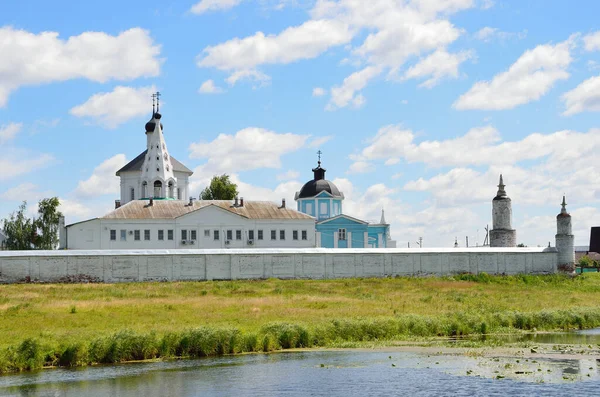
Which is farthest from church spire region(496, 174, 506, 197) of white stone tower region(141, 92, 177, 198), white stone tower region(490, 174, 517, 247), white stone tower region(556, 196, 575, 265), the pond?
the pond

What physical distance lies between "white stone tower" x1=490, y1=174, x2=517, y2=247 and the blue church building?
12.3m

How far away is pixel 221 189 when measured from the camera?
8819 centimetres

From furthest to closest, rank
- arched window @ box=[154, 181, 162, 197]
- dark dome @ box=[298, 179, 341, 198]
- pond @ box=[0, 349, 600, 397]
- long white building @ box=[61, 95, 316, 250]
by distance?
dark dome @ box=[298, 179, 341, 198] → arched window @ box=[154, 181, 162, 197] → long white building @ box=[61, 95, 316, 250] → pond @ box=[0, 349, 600, 397]

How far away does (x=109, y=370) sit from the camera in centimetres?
2202

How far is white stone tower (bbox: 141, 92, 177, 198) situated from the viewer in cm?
7138

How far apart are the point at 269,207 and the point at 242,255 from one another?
1705 cm

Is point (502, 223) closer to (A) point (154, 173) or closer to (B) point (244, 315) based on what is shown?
(A) point (154, 173)

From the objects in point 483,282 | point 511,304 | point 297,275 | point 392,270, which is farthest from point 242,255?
point 511,304

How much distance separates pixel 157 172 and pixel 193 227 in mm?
10683

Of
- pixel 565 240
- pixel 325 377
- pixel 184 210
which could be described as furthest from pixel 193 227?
pixel 325 377

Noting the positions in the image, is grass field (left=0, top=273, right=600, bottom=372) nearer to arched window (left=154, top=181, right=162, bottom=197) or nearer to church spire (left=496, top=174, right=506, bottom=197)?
church spire (left=496, top=174, right=506, bottom=197)

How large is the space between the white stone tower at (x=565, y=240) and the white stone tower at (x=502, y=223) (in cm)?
421

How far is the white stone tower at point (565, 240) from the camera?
5781 cm

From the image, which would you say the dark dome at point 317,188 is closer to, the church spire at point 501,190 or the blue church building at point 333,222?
the blue church building at point 333,222
